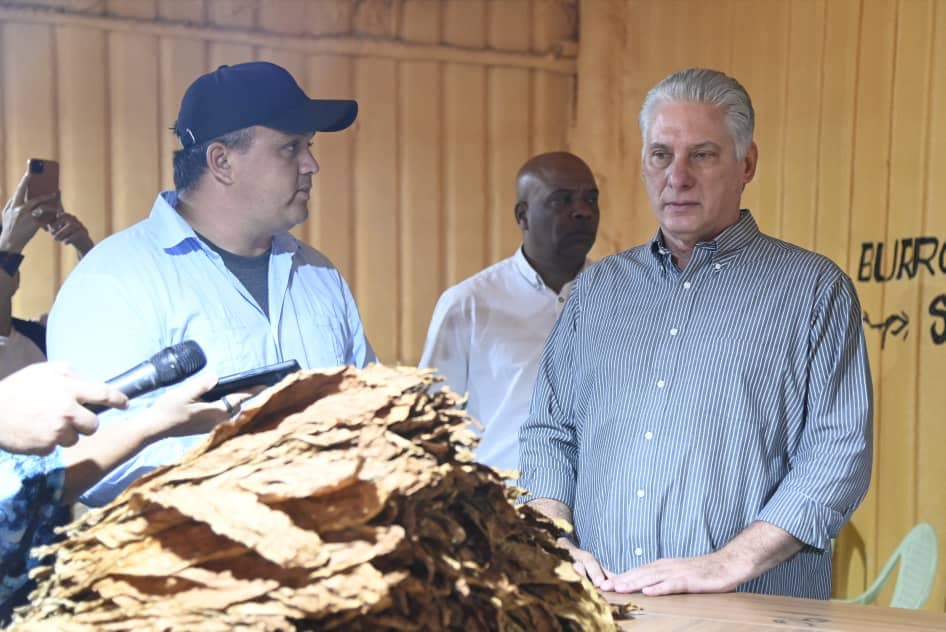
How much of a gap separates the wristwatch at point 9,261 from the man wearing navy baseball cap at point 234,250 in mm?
1405

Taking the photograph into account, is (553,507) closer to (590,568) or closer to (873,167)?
(590,568)

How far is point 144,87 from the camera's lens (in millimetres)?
4270

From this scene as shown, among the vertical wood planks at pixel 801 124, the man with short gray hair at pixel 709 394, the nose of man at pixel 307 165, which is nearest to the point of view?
the man with short gray hair at pixel 709 394

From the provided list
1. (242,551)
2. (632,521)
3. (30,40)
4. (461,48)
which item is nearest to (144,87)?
(30,40)

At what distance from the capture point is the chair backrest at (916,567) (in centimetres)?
308

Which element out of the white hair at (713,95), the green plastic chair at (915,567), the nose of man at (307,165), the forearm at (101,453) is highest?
the white hair at (713,95)

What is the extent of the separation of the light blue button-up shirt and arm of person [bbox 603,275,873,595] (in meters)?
0.85

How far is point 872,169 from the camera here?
3.49 m

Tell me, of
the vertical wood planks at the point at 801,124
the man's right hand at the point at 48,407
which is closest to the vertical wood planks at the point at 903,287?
the vertical wood planks at the point at 801,124

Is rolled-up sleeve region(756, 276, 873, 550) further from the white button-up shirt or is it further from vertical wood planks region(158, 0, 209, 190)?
vertical wood planks region(158, 0, 209, 190)

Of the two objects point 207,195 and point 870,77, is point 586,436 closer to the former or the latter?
point 207,195

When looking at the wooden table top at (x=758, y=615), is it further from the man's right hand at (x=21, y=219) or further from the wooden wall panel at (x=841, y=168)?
the man's right hand at (x=21, y=219)

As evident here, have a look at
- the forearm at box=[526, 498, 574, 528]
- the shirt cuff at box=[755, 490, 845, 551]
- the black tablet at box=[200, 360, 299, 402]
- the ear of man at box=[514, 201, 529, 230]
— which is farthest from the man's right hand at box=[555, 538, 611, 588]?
the ear of man at box=[514, 201, 529, 230]

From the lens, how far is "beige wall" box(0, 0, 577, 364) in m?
4.20
